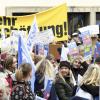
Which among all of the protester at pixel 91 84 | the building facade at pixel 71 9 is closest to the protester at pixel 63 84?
the protester at pixel 91 84

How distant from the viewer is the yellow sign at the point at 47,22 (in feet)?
41.4

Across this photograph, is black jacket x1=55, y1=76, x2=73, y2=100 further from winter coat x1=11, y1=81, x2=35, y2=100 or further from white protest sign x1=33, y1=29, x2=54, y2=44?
white protest sign x1=33, y1=29, x2=54, y2=44

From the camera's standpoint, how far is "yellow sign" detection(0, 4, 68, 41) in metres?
12.6

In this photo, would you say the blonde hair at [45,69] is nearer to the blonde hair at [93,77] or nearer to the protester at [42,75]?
the protester at [42,75]

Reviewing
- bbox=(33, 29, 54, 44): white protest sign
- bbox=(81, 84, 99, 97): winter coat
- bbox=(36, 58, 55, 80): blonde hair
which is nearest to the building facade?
bbox=(33, 29, 54, 44): white protest sign

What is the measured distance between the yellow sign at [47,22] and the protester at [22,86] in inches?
226

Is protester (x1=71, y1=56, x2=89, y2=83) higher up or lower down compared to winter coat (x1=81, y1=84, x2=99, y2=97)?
higher up

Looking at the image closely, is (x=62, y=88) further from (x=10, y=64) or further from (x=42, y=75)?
(x=10, y=64)

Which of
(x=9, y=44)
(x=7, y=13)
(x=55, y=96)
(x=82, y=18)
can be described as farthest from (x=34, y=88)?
(x=82, y=18)

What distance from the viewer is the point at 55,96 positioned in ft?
25.0

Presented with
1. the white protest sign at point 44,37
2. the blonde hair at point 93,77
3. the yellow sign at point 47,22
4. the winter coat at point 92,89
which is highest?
the yellow sign at point 47,22

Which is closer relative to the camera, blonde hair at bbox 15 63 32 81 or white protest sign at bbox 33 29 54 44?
blonde hair at bbox 15 63 32 81
